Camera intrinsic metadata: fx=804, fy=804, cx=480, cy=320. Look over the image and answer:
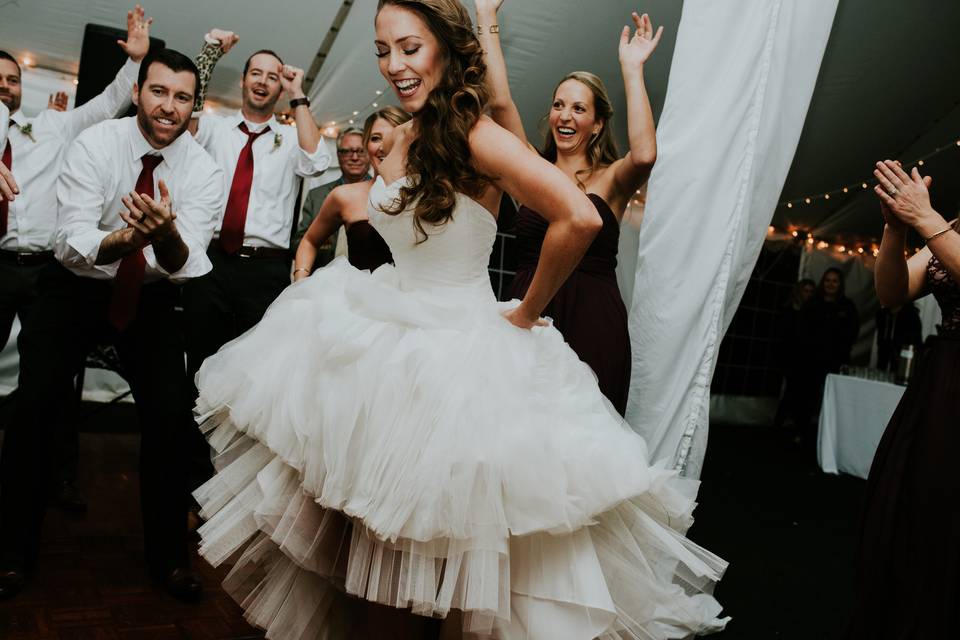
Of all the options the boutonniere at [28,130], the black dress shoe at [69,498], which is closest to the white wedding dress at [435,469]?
the black dress shoe at [69,498]

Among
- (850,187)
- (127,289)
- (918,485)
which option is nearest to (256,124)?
(127,289)

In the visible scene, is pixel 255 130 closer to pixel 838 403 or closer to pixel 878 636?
pixel 878 636

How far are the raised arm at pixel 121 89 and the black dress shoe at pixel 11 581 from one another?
6.65 feet

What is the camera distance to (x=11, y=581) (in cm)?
245

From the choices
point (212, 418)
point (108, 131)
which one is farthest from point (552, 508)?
point (108, 131)

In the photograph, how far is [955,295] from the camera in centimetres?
212

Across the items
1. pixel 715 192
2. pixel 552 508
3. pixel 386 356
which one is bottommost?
pixel 552 508

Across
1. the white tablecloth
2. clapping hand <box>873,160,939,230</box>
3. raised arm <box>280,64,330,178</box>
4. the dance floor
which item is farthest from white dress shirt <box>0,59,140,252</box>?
the white tablecloth

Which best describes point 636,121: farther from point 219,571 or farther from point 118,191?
point 219,571

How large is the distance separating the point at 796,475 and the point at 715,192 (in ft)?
13.0

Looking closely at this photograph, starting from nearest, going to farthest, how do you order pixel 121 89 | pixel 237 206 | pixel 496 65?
1. pixel 496 65
2. pixel 237 206
3. pixel 121 89

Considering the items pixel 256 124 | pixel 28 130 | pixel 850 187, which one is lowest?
pixel 28 130

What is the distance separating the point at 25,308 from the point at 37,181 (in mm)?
719

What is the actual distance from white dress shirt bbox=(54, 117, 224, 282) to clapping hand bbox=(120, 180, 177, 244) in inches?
4.9
